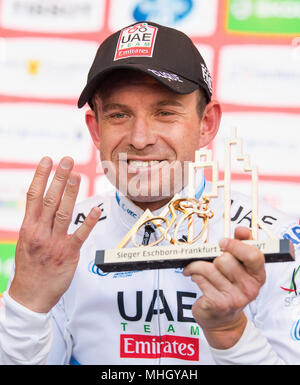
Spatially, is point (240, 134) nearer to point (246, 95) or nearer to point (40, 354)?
point (246, 95)

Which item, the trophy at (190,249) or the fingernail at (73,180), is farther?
the fingernail at (73,180)

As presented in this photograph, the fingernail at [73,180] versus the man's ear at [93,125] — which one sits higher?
the man's ear at [93,125]

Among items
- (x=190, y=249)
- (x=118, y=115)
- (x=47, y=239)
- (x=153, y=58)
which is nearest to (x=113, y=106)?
(x=118, y=115)

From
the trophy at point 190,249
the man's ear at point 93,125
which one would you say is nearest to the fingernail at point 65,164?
the trophy at point 190,249

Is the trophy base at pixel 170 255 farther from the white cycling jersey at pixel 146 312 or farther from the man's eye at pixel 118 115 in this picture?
the man's eye at pixel 118 115

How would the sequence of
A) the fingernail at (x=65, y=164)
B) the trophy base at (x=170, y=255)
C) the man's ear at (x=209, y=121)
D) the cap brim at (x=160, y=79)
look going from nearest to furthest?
the trophy base at (x=170, y=255) < the fingernail at (x=65, y=164) < the cap brim at (x=160, y=79) < the man's ear at (x=209, y=121)

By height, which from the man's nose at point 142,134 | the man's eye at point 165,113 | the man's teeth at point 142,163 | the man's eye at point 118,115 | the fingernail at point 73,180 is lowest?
the fingernail at point 73,180

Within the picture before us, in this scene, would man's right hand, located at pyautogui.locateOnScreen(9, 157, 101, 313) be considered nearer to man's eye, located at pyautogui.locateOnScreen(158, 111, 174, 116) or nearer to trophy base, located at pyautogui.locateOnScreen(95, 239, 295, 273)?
trophy base, located at pyautogui.locateOnScreen(95, 239, 295, 273)

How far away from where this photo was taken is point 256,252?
919 mm

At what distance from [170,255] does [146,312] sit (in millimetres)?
407

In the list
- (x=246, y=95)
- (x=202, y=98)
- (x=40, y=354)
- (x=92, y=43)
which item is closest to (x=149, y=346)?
(x=40, y=354)

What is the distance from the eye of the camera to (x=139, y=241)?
137 centimetres

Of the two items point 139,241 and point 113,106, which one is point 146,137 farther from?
point 139,241

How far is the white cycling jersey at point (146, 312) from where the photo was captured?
48.6 inches
